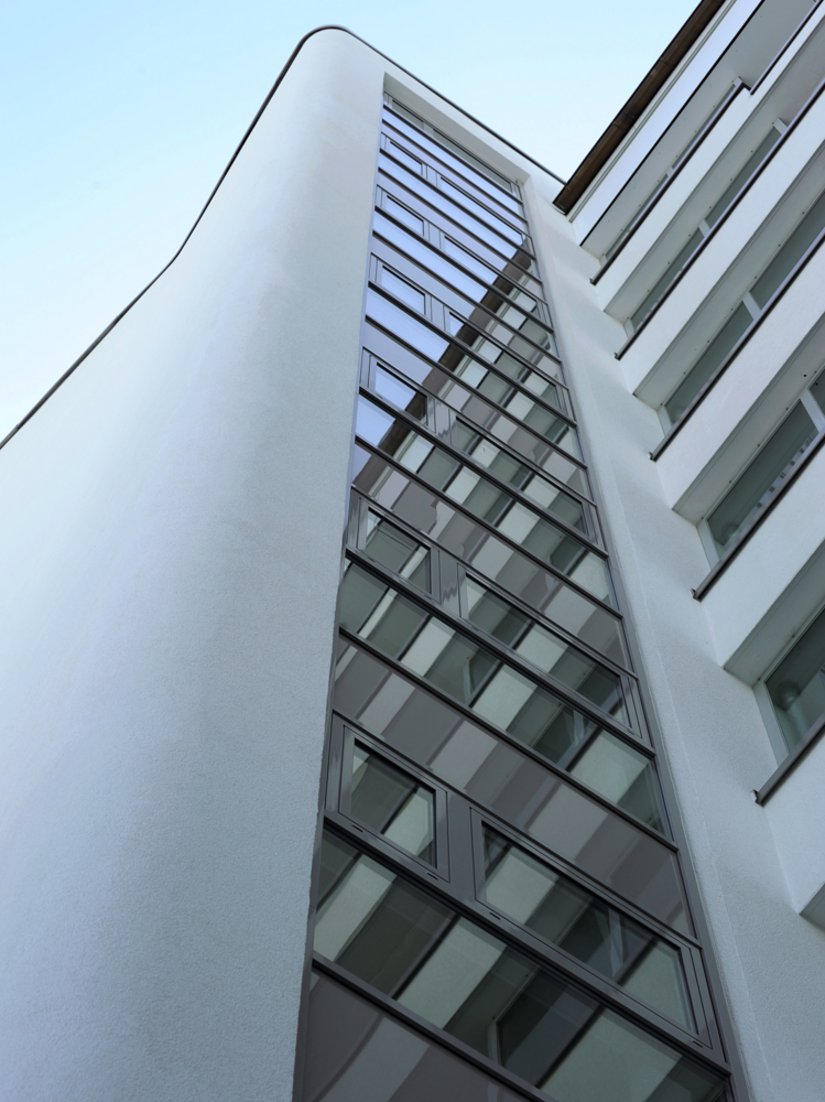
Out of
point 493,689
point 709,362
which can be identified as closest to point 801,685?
point 493,689

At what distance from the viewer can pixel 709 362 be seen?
1570 centimetres

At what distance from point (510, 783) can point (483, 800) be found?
1.21ft

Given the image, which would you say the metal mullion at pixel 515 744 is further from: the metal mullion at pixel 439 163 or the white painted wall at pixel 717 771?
the metal mullion at pixel 439 163

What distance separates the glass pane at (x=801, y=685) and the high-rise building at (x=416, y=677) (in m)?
0.05

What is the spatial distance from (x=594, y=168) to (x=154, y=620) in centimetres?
1768

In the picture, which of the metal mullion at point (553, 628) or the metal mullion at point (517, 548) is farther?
the metal mullion at point (517, 548)

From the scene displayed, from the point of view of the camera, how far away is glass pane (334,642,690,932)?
8.22 metres

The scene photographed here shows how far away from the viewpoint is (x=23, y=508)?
570 inches

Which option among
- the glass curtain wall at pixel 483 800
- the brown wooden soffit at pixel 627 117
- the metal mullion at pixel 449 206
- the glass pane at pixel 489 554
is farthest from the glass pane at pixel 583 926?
the brown wooden soffit at pixel 627 117

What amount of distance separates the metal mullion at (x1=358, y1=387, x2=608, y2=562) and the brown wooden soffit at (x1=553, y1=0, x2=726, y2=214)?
12.4 metres

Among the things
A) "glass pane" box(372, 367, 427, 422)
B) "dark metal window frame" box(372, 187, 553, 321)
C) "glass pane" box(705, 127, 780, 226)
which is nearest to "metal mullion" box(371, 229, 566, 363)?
"dark metal window frame" box(372, 187, 553, 321)

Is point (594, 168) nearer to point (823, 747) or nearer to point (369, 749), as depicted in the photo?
point (823, 747)

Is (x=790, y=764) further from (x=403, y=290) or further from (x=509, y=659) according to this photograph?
(x=403, y=290)

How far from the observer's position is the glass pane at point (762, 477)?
12891 mm
